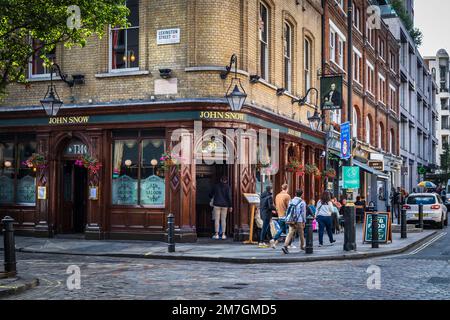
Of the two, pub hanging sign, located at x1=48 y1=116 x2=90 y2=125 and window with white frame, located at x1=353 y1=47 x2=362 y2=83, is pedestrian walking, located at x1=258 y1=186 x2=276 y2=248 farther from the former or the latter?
window with white frame, located at x1=353 y1=47 x2=362 y2=83

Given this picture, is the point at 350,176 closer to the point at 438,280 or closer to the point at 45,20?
the point at 438,280

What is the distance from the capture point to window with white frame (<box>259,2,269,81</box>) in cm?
2200

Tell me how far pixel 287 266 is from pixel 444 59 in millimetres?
93188

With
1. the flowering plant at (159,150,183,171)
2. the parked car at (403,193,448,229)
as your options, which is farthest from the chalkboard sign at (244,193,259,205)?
the parked car at (403,193,448,229)

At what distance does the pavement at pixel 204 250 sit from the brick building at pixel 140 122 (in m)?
1.05

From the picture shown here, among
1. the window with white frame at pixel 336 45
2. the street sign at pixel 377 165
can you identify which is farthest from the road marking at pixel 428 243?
the window with white frame at pixel 336 45

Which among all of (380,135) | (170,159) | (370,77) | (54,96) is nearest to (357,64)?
(370,77)

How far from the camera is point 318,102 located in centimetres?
2828

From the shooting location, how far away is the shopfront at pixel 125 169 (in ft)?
62.7

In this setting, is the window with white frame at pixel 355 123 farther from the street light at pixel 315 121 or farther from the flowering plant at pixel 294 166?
the flowering plant at pixel 294 166

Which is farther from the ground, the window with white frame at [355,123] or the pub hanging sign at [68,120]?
the window with white frame at [355,123]

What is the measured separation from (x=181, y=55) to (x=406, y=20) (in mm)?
49660

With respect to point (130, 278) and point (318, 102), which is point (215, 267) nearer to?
point (130, 278)
